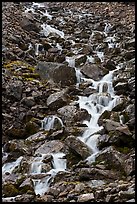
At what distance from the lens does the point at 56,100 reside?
17984mm

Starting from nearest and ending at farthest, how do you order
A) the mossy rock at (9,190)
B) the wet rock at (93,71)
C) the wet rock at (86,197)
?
the wet rock at (86,197)
the mossy rock at (9,190)
the wet rock at (93,71)

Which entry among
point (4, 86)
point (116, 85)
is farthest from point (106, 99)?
point (4, 86)

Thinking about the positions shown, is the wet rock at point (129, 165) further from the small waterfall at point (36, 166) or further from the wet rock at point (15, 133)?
the wet rock at point (15, 133)

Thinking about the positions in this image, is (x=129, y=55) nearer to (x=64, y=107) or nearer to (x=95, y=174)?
(x=64, y=107)

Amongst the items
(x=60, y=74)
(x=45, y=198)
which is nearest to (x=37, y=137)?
(x=45, y=198)

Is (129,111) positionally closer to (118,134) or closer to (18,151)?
(118,134)

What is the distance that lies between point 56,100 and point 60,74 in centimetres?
269

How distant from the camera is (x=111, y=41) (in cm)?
2716

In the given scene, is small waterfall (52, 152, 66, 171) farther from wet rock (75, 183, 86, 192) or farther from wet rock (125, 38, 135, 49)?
wet rock (125, 38, 135, 49)

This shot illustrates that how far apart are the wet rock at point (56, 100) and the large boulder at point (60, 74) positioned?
184cm

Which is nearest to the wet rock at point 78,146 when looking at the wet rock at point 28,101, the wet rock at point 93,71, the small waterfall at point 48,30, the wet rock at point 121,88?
the wet rock at point 28,101

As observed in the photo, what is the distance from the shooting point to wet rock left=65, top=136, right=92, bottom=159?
1441 cm

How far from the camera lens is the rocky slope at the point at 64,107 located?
12.6 m

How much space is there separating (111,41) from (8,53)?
750cm
